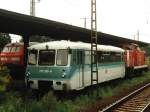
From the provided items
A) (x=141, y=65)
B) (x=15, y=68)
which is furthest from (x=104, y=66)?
(x=141, y=65)

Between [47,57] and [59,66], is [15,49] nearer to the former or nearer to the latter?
[47,57]

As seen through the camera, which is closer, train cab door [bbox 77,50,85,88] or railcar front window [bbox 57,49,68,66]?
railcar front window [bbox 57,49,68,66]

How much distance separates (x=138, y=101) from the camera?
59.6 ft

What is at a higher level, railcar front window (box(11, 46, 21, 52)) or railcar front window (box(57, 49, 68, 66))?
railcar front window (box(11, 46, 21, 52))

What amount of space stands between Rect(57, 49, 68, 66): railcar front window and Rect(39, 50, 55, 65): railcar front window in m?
0.30

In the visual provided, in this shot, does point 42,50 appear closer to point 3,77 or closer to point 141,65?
point 3,77

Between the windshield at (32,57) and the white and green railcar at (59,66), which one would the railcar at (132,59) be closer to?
the white and green railcar at (59,66)

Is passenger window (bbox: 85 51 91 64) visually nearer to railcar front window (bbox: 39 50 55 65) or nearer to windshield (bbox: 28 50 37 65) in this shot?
railcar front window (bbox: 39 50 55 65)

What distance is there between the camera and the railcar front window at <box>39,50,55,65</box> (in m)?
18.1

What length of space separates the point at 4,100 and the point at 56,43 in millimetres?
4083

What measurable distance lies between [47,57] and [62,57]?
34.8 inches

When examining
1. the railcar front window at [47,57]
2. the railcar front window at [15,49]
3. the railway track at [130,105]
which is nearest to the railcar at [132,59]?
the railcar front window at [15,49]

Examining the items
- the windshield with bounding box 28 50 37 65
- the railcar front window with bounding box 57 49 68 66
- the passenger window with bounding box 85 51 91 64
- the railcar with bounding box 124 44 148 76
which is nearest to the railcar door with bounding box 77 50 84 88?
the passenger window with bounding box 85 51 91 64

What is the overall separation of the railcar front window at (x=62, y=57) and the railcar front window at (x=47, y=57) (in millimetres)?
297
